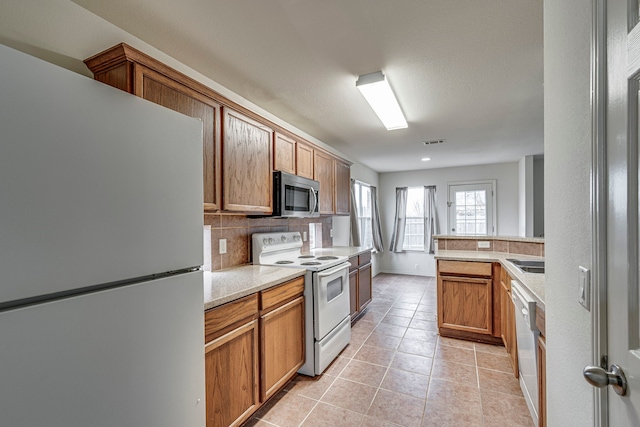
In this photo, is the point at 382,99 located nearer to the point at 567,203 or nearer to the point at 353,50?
the point at 353,50

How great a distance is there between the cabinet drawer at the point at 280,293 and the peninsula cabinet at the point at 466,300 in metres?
1.65

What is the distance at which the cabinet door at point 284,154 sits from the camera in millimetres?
2627

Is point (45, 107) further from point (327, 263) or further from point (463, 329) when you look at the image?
point (463, 329)

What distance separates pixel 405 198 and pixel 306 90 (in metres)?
4.66

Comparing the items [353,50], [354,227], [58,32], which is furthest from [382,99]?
[354,227]

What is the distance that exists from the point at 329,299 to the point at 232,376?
1.09 metres

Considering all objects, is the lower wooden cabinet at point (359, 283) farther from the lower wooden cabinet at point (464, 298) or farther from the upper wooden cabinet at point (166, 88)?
the upper wooden cabinet at point (166, 88)

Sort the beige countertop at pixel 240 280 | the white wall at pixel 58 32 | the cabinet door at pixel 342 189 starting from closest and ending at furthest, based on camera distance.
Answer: the white wall at pixel 58 32
the beige countertop at pixel 240 280
the cabinet door at pixel 342 189

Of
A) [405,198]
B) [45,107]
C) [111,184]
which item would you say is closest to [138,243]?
[111,184]

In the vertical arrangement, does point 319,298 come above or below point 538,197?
below

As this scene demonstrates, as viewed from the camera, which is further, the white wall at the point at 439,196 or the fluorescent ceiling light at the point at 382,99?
the white wall at the point at 439,196

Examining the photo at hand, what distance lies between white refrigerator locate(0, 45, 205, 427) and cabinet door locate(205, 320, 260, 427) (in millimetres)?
325

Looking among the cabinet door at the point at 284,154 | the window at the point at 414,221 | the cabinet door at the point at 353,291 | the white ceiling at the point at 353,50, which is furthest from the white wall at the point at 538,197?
the cabinet door at the point at 284,154

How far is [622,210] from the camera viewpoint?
599 millimetres
